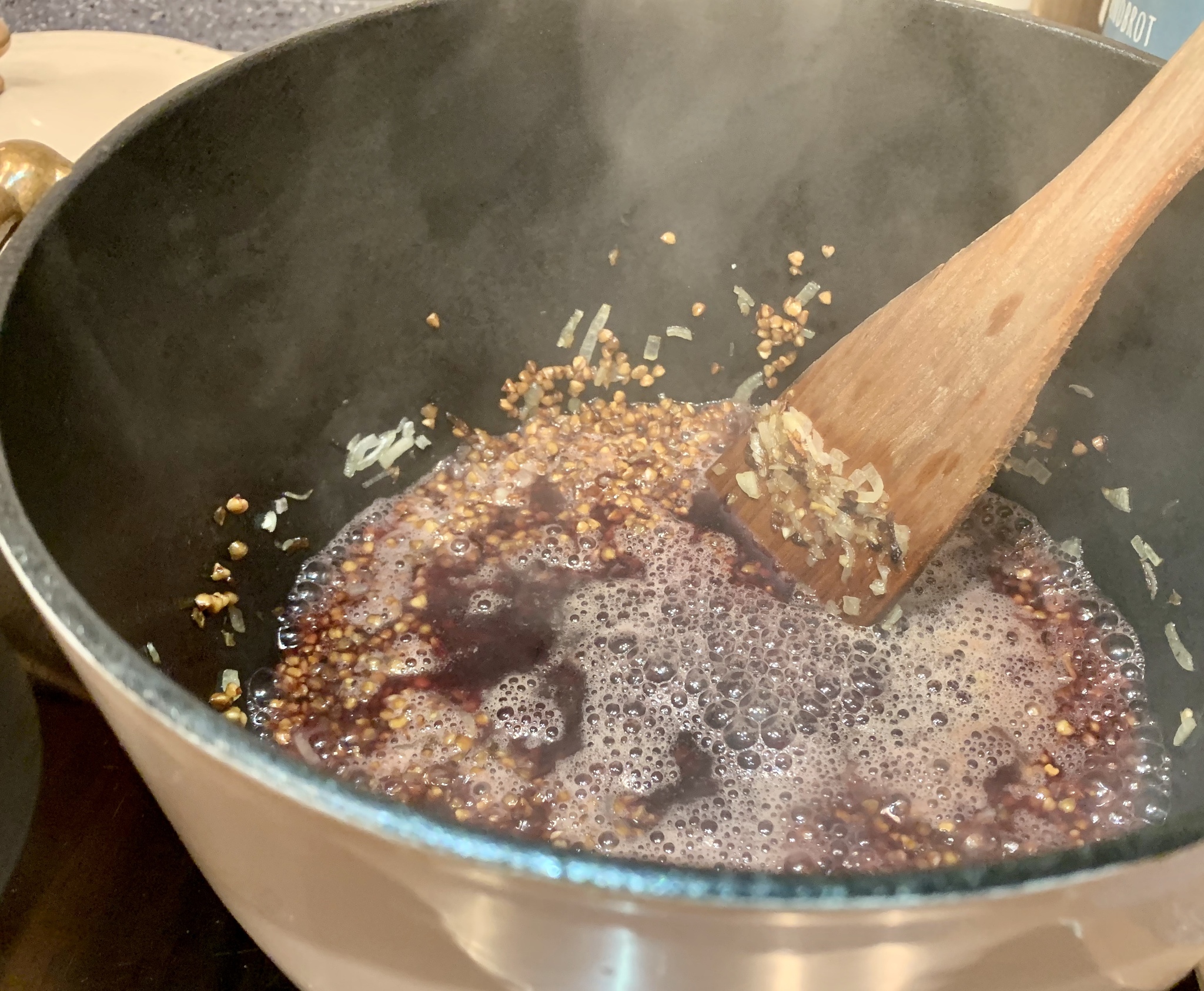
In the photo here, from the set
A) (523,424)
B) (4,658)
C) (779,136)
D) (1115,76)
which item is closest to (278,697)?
(4,658)

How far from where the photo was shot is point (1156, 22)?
795 millimetres

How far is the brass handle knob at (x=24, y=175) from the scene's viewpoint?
566mm

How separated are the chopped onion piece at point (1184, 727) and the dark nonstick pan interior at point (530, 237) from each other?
0.01 meters

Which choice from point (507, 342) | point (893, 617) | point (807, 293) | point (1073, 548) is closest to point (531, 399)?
point (507, 342)

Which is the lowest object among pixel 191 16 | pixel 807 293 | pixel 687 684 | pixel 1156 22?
pixel 687 684

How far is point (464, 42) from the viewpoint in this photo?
75 centimetres

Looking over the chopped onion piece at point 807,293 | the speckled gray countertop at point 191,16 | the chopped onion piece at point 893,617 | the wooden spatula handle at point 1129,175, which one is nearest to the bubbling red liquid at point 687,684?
the chopped onion piece at point 893,617

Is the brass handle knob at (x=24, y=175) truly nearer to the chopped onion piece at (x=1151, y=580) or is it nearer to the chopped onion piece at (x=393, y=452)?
the chopped onion piece at (x=393, y=452)

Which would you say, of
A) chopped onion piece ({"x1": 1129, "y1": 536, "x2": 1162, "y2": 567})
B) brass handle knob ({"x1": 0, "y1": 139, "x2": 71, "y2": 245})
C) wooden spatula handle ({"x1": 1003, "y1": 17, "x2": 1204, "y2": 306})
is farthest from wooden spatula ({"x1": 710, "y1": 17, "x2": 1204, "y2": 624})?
brass handle knob ({"x1": 0, "y1": 139, "x2": 71, "y2": 245})

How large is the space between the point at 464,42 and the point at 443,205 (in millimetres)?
134

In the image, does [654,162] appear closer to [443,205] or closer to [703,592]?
[443,205]

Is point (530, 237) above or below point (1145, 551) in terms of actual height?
above

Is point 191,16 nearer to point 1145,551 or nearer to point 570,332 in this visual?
point 570,332

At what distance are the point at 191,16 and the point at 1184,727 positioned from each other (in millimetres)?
1178
